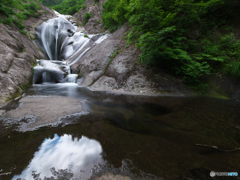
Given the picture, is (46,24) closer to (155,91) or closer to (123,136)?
(155,91)

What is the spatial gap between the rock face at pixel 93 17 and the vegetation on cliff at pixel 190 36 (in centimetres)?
1701

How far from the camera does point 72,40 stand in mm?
19031

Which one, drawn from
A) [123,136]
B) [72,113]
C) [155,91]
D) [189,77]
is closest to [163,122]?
[123,136]

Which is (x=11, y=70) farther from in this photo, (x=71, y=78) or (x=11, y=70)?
(x=71, y=78)

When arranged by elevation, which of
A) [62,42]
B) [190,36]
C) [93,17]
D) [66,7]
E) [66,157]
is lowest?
[66,157]

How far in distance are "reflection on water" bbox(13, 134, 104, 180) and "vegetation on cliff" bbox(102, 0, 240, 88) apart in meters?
6.23

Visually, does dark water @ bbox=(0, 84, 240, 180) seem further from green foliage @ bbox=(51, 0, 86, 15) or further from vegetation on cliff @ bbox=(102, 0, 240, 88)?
green foliage @ bbox=(51, 0, 86, 15)

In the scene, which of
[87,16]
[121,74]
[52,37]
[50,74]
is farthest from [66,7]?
[121,74]

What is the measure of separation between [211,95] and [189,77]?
5.79 feet

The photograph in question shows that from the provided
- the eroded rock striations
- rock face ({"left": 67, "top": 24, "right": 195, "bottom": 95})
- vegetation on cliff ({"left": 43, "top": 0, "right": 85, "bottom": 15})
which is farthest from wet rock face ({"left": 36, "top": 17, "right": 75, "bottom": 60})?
vegetation on cliff ({"left": 43, "top": 0, "right": 85, "bottom": 15})

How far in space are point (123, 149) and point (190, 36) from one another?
10220 mm

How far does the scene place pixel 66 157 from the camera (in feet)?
7.13

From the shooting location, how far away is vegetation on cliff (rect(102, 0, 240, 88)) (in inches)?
254

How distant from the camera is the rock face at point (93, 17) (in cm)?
2230
